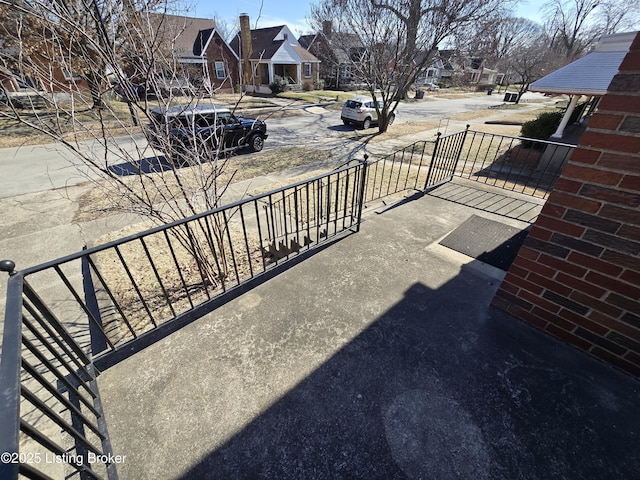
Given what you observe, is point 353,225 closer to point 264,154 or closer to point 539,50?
point 264,154

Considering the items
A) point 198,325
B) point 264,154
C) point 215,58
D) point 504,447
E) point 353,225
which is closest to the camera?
point 504,447

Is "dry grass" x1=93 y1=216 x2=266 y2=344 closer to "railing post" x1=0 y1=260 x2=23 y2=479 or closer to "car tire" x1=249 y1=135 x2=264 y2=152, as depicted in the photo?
"railing post" x1=0 y1=260 x2=23 y2=479

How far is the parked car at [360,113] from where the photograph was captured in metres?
14.0

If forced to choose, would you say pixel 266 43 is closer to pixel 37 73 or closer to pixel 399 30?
pixel 399 30

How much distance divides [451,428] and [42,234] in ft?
22.2

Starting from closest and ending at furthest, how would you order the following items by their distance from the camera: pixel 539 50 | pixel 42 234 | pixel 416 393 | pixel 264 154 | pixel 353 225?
pixel 416 393
pixel 353 225
pixel 42 234
pixel 264 154
pixel 539 50

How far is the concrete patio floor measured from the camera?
63.8 inches

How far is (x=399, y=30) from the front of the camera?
10500mm

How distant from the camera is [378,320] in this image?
252cm

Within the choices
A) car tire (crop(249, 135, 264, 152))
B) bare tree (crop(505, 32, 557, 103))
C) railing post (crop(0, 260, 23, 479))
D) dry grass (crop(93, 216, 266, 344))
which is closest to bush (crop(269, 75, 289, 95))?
car tire (crop(249, 135, 264, 152))

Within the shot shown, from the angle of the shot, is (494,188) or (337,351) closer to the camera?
(337,351)

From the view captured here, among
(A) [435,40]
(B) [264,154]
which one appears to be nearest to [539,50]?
(A) [435,40]

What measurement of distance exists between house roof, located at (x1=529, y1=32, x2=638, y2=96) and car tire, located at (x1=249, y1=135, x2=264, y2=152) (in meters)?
8.75

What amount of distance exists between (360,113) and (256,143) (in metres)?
6.50
